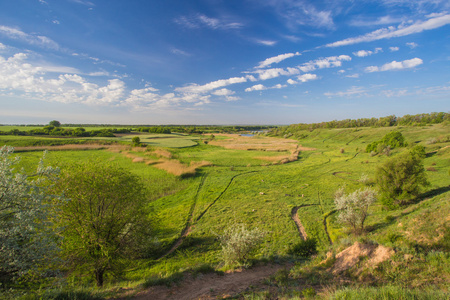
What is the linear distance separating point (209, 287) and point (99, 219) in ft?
33.7

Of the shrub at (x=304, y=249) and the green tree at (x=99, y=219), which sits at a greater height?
the green tree at (x=99, y=219)

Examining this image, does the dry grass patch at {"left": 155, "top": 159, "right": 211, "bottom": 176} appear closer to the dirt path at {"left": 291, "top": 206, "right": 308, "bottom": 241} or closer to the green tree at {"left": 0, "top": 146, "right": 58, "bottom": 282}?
the dirt path at {"left": 291, "top": 206, "right": 308, "bottom": 241}

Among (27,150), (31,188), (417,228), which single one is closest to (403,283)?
(417,228)

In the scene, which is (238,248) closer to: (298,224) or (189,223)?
(189,223)

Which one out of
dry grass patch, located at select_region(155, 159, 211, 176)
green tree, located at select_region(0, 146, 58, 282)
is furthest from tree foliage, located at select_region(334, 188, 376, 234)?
dry grass patch, located at select_region(155, 159, 211, 176)

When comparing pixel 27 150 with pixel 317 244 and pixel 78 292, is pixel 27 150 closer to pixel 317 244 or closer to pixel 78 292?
pixel 78 292

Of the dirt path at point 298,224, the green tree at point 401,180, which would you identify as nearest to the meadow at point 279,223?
the dirt path at point 298,224

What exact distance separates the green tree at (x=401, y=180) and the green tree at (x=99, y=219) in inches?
1308

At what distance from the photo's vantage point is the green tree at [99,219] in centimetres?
1391

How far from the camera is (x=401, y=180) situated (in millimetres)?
26328

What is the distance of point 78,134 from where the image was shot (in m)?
106

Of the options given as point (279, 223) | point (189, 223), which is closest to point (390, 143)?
point (279, 223)

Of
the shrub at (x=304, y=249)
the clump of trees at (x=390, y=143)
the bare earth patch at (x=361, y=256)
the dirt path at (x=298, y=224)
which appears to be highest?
the clump of trees at (x=390, y=143)

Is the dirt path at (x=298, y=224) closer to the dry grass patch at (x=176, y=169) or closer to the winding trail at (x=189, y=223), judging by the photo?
the winding trail at (x=189, y=223)
